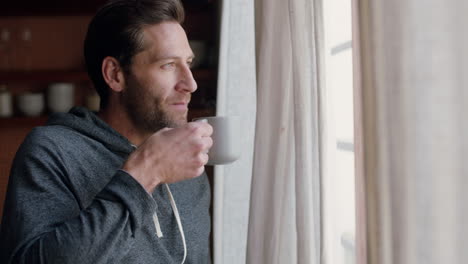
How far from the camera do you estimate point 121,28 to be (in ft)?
4.47

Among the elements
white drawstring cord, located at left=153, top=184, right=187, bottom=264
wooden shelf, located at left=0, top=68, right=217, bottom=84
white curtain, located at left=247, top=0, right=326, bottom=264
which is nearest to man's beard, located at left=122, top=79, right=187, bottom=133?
white drawstring cord, located at left=153, top=184, right=187, bottom=264

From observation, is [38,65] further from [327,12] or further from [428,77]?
[428,77]

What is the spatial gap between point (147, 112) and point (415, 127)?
0.98 meters

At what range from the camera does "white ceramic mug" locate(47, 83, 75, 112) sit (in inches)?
107

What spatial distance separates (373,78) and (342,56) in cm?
79

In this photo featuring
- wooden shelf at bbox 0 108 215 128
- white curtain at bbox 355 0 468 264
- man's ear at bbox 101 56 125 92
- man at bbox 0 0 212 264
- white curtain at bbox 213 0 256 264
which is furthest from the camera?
wooden shelf at bbox 0 108 215 128

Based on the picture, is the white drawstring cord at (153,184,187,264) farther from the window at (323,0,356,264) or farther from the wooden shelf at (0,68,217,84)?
the wooden shelf at (0,68,217,84)

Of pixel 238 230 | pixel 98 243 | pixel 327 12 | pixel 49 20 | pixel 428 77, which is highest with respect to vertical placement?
pixel 49 20

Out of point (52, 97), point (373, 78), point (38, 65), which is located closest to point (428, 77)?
point (373, 78)

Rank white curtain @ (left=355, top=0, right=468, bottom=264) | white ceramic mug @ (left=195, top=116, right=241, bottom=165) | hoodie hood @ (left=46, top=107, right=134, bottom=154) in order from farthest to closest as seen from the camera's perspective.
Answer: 1. hoodie hood @ (left=46, top=107, right=134, bottom=154)
2. white ceramic mug @ (left=195, top=116, right=241, bottom=165)
3. white curtain @ (left=355, top=0, right=468, bottom=264)

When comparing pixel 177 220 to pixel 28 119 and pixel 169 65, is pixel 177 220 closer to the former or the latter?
pixel 169 65

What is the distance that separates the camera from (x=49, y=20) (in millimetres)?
2914

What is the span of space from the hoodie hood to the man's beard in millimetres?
73

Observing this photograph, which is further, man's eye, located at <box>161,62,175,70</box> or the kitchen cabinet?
the kitchen cabinet
